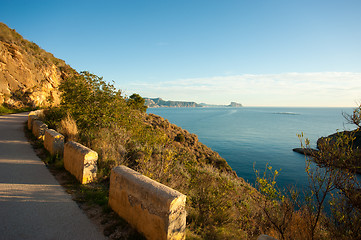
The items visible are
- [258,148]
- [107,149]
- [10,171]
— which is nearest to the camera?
[10,171]

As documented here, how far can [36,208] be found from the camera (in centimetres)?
341

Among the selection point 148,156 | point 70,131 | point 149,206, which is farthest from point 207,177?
point 70,131

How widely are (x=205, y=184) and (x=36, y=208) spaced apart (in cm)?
360

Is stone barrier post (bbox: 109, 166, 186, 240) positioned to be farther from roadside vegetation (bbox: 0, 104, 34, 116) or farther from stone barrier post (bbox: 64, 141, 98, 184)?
roadside vegetation (bbox: 0, 104, 34, 116)

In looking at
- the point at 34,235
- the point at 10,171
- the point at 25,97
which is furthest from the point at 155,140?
the point at 25,97

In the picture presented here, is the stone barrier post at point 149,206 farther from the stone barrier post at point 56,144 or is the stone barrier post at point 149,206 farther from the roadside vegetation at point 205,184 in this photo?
the stone barrier post at point 56,144

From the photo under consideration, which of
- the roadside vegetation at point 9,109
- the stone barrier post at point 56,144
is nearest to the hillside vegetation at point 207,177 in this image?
the roadside vegetation at point 9,109

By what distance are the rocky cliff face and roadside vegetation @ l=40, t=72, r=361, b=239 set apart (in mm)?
13347

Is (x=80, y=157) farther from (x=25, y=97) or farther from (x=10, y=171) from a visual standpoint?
(x=25, y=97)

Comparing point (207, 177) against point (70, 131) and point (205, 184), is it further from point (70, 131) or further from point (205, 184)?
point (70, 131)

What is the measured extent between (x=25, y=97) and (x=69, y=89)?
17595 millimetres

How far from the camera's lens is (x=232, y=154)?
32.1 m

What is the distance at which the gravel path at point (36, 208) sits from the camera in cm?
283

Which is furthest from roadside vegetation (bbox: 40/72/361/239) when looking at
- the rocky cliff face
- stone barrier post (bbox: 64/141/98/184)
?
the rocky cliff face
